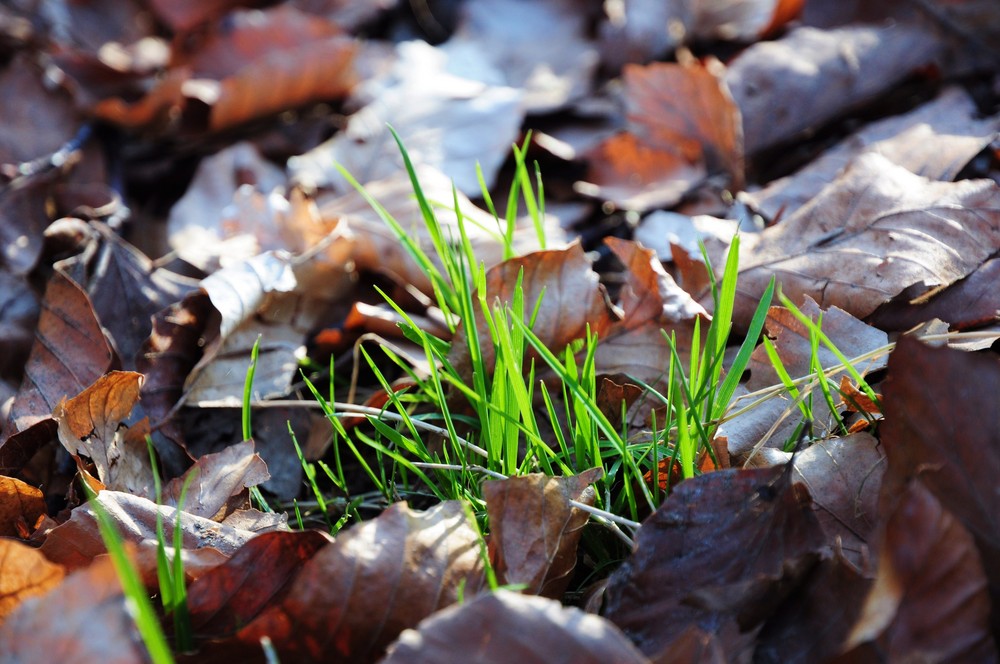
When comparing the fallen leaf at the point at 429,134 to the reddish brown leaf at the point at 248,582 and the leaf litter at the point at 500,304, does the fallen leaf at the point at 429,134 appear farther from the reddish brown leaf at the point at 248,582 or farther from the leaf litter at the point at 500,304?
the reddish brown leaf at the point at 248,582

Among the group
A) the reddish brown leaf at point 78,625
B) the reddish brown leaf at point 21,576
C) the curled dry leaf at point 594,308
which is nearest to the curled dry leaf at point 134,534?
the reddish brown leaf at point 21,576

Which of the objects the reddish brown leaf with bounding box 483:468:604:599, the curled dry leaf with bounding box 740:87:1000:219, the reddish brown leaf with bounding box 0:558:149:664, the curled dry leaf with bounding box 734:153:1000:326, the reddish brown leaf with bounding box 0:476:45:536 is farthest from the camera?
the curled dry leaf with bounding box 740:87:1000:219

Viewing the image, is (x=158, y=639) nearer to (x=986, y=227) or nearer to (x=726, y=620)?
(x=726, y=620)

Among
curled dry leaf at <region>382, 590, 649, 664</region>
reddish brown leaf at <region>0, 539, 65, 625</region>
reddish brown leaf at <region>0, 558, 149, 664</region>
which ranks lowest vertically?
reddish brown leaf at <region>0, 539, 65, 625</region>

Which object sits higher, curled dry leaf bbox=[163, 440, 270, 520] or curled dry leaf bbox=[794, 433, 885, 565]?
curled dry leaf bbox=[794, 433, 885, 565]

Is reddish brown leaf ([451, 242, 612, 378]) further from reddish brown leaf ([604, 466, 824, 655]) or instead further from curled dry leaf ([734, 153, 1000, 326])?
reddish brown leaf ([604, 466, 824, 655])

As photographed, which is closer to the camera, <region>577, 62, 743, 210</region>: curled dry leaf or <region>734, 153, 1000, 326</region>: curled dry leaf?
<region>734, 153, 1000, 326</region>: curled dry leaf

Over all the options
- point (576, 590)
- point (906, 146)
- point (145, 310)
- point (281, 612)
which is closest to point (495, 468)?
point (576, 590)

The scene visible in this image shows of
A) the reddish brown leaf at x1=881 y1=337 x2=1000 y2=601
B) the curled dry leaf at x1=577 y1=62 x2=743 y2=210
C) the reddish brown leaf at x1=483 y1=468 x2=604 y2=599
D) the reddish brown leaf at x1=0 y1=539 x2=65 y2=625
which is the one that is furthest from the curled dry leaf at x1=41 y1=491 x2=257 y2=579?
the curled dry leaf at x1=577 y1=62 x2=743 y2=210
